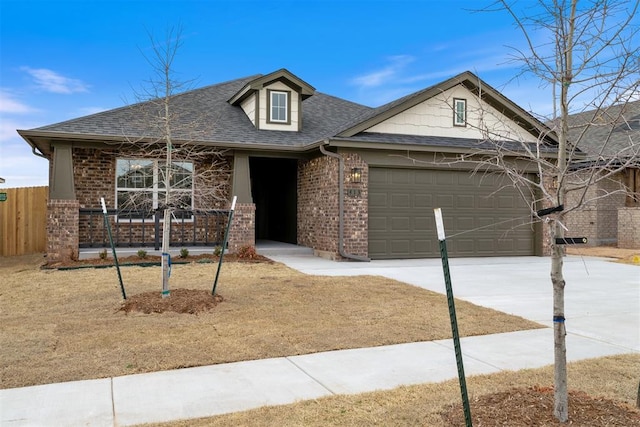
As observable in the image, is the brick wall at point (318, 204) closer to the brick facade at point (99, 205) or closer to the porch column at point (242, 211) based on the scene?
the porch column at point (242, 211)

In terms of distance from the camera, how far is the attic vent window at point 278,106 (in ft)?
50.7

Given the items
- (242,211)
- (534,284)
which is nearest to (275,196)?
(242,211)

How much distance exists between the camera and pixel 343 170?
12.9 m

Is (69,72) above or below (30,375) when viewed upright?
above

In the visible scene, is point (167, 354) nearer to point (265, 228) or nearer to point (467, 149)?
point (467, 149)

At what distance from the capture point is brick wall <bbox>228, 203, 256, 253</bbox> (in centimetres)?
1326

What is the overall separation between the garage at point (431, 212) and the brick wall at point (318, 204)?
105cm

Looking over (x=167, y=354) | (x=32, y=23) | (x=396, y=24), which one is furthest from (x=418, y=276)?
(x=32, y=23)

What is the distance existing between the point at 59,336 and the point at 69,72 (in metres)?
11.7

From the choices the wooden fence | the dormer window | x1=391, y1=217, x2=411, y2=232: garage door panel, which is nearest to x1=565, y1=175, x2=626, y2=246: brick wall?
x1=391, y1=217, x2=411, y2=232: garage door panel

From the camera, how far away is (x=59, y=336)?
5445 mm

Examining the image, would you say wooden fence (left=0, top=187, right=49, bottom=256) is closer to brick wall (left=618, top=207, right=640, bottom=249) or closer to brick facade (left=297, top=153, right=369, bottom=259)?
brick facade (left=297, top=153, right=369, bottom=259)

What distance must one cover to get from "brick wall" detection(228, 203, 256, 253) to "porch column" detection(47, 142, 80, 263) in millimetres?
3834

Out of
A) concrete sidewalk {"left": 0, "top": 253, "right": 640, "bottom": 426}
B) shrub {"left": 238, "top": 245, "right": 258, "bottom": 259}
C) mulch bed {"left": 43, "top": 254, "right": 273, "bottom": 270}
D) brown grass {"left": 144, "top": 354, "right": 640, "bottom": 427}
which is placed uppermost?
shrub {"left": 238, "top": 245, "right": 258, "bottom": 259}
